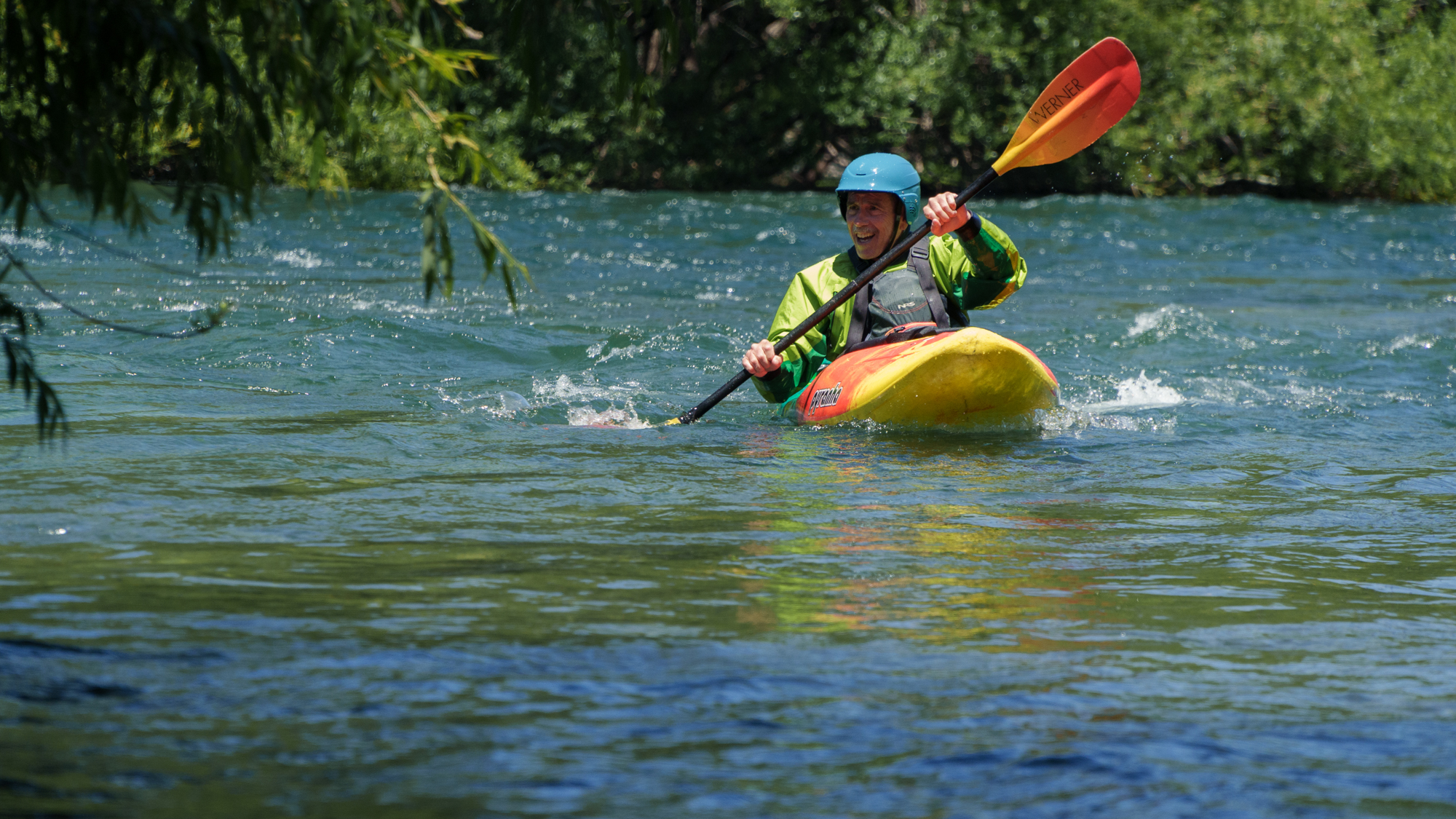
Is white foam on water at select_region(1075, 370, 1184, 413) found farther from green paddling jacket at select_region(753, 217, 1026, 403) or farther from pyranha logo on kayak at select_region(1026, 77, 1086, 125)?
pyranha logo on kayak at select_region(1026, 77, 1086, 125)

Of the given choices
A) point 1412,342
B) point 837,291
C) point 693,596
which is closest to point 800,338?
point 837,291

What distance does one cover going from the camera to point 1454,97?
21.1m

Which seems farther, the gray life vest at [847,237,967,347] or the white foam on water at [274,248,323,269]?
the white foam on water at [274,248,323,269]

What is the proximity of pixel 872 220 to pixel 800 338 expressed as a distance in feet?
1.85

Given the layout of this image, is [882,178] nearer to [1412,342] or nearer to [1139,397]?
[1139,397]

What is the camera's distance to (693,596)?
328 cm

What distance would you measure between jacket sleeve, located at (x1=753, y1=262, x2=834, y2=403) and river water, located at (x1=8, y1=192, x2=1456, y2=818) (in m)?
0.20

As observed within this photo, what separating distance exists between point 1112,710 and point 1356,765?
1.33 ft

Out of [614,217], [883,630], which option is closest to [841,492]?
[883,630]

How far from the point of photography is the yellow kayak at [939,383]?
5547 millimetres

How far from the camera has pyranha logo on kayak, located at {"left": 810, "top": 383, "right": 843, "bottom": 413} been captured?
19.2 feet

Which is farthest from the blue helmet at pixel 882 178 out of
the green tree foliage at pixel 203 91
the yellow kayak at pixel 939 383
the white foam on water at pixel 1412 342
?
the white foam on water at pixel 1412 342

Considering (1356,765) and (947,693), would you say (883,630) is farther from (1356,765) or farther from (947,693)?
(1356,765)

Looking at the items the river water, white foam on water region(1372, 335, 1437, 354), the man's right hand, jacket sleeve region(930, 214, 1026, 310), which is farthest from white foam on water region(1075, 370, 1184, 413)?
white foam on water region(1372, 335, 1437, 354)
